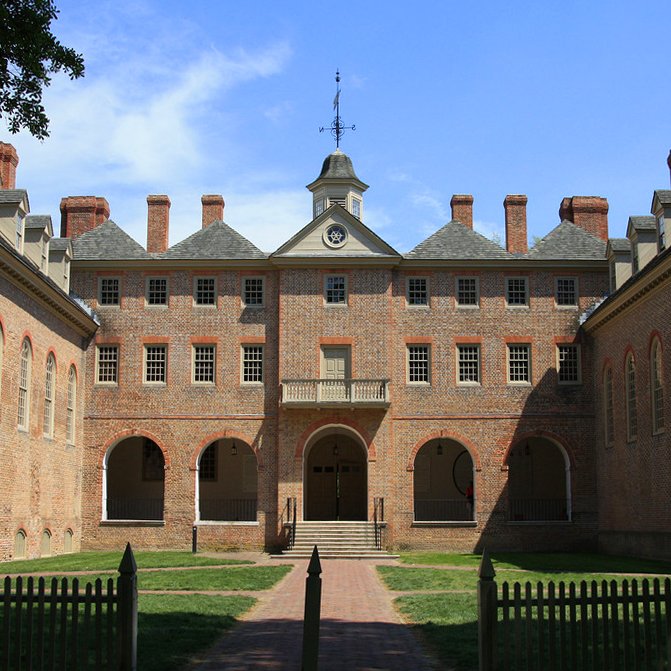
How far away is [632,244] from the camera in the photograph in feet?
117

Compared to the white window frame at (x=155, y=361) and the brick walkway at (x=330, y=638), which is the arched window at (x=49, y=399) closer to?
the white window frame at (x=155, y=361)

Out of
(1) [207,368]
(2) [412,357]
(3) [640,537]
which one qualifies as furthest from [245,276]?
(3) [640,537]

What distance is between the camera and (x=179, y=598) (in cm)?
1881

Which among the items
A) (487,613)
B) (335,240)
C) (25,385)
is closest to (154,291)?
(335,240)

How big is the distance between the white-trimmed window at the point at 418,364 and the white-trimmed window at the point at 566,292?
5.31 meters

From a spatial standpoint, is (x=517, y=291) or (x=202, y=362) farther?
(x=517, y=291)

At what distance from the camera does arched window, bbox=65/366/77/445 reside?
121ft

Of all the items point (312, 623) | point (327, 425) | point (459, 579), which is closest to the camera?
point (312, 623)

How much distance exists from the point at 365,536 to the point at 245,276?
10.6 meters

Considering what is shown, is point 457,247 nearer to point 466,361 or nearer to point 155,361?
point 466,361

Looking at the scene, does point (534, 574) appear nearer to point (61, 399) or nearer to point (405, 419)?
point (405, 419)

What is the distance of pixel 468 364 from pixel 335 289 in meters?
5.68

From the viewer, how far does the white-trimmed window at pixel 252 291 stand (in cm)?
3928

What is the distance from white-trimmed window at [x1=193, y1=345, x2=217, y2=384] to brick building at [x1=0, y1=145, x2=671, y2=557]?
3.3 inches
